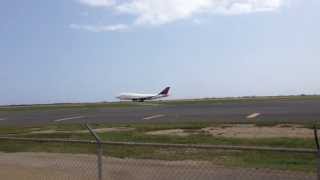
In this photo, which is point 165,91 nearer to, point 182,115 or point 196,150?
point 182,115

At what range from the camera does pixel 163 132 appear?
24.1 m

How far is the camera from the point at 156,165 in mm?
14078

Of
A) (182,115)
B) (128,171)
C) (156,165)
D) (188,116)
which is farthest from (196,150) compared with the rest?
(182,115)

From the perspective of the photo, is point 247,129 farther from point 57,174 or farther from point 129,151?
point 57,174

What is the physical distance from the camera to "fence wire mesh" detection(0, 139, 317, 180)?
12.3 meters

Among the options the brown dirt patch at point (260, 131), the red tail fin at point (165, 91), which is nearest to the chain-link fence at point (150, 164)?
the brown dirt patch at point (260, 131)

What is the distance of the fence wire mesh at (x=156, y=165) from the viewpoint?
12312 mm

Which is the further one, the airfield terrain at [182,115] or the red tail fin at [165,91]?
the red tail fin at [165,91]

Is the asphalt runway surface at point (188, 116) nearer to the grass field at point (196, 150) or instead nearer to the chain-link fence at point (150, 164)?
the grass field at point (196, 150)

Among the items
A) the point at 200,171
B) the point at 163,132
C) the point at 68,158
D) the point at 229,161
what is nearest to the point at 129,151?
the point at 68,158

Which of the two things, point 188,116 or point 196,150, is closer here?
point 196,150

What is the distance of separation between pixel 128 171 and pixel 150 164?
125 centimetres

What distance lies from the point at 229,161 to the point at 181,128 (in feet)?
37.0

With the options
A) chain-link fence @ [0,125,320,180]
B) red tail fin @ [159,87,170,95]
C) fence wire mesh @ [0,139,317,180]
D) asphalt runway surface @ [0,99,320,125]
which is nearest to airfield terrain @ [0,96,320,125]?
asphalt runway surface @ [0,99,320,125]
